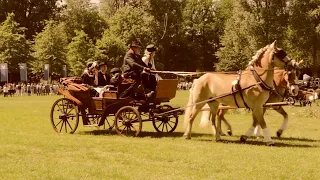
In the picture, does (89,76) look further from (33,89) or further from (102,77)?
(33,89)

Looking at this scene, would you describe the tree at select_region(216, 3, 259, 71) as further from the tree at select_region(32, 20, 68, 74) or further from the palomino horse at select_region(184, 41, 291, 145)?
the palomino horse at select_region(184, 41, 291, 145)

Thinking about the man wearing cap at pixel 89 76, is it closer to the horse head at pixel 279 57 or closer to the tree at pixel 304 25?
the horse head at pixel 279 57

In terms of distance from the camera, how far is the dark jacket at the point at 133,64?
14297mm

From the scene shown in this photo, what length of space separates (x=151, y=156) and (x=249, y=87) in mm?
3631

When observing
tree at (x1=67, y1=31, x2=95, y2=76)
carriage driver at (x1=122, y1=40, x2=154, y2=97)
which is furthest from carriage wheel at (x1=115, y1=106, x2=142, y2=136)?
tree at (x1=67, y1=31, x2=95, y2=76)

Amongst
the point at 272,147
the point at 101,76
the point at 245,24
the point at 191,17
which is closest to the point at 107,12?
the point at 191,17

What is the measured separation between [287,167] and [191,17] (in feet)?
250

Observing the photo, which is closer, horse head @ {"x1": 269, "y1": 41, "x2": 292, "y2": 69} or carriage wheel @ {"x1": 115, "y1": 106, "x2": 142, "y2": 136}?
horse head @ {"x1": 269, "y1": 41, "x2": 292, "y2": 69}

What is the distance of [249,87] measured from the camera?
42.7 ft

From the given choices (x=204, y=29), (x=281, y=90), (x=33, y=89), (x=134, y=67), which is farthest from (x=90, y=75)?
(x=204, y=29)

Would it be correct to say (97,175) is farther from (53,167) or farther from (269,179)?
(269,179)

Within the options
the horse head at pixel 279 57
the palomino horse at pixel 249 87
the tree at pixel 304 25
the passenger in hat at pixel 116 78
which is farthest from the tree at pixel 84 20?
the horse head at pixel 279 57

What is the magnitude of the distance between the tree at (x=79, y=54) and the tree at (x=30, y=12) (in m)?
12.9

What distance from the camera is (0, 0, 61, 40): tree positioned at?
7200 centimetres
